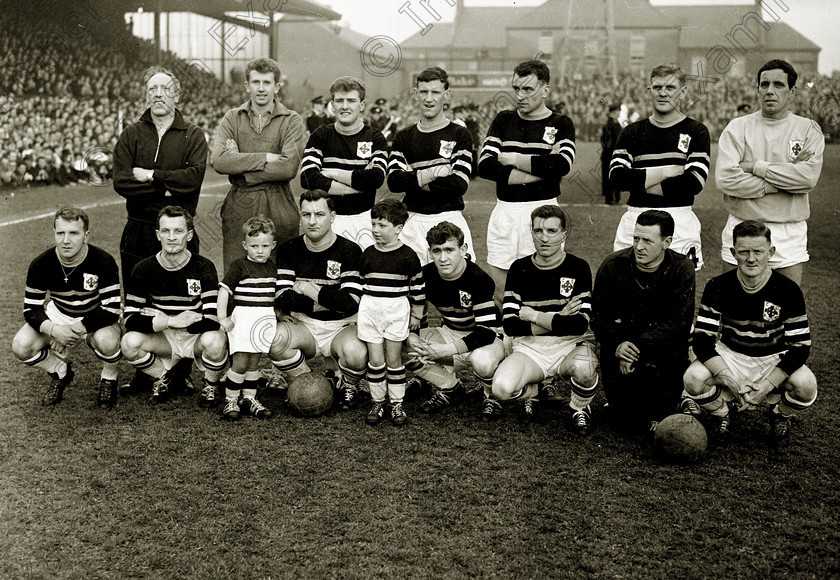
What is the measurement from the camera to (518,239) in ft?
17.4

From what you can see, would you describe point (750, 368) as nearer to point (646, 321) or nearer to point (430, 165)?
point (646, 321)

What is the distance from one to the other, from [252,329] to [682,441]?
8.22 feet

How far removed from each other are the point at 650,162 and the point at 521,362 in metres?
1.55

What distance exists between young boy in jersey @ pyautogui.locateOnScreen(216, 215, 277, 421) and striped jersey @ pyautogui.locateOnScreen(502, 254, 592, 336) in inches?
56.8

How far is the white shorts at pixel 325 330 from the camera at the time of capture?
5.29 meters

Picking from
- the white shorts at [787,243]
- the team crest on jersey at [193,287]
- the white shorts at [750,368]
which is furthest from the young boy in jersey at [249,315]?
the white shorts at [787,243]

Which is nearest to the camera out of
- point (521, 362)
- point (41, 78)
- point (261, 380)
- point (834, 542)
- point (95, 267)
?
point (834, 542)

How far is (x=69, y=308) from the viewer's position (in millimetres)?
5113

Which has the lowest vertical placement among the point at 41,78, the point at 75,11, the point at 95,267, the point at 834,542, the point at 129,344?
the point at 834,542

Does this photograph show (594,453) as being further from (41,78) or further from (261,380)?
(41,78)

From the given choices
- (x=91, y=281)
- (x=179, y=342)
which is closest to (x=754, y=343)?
(x=179, y=342)

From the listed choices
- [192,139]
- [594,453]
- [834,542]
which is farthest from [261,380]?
[834,542]
